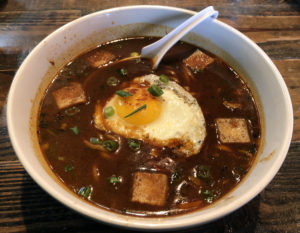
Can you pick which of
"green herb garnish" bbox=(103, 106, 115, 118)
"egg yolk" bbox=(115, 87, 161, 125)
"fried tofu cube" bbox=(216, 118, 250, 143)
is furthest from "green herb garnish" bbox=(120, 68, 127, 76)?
"fried tofu cube" bbox=(216, 118, 250, 143)

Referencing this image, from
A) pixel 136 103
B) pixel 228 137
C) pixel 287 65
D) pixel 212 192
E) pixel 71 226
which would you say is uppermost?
pixel 287 65

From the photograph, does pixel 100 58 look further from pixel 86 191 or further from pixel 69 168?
pixel 86 191

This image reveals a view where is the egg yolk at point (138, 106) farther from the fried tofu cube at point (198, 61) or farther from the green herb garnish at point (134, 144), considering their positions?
the fried tofu cube at point (198, 61)

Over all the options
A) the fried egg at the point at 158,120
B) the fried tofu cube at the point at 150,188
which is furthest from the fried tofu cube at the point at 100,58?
the fried tofu cube at the point at 150,188

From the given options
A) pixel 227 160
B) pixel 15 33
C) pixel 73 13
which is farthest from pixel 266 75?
pixel 15 33

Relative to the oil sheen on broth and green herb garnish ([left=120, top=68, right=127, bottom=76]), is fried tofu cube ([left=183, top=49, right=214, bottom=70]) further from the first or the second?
green herb garnish ([left=120, top=68, right=127, bottom=76])

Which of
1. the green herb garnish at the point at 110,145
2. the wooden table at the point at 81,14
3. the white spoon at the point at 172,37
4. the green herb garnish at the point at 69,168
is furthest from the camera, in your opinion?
the white spoon at the point at 172,37

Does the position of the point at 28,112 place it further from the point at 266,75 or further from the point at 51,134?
the point at 266,75

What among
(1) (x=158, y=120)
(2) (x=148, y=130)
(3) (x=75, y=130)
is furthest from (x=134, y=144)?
(3) (x=75, y=130)
